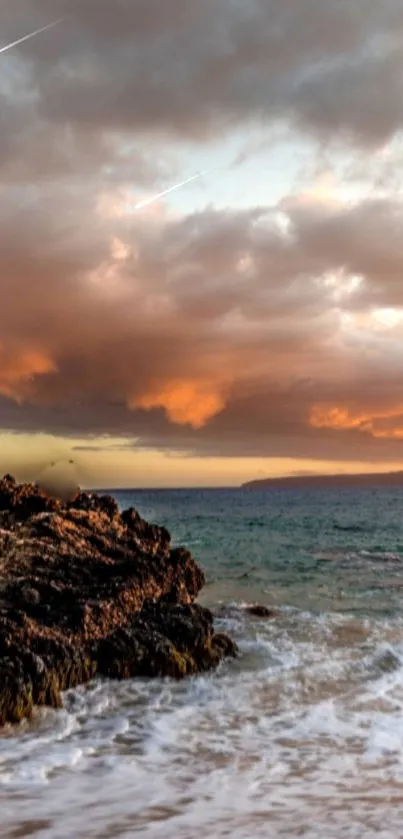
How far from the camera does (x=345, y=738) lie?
1120 centimetres

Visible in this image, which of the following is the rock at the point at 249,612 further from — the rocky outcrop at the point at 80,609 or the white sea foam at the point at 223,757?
the white sea foam at the point at 223,757

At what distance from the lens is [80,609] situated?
14773 mm

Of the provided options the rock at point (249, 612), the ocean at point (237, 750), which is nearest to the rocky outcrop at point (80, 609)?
the ocean at point (237, 750)

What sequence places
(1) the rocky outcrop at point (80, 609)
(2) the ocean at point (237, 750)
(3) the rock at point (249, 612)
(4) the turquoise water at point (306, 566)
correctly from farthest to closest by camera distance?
(4) the turquoise water at point (306, 566) < (3) the rock at point (249, 612) < (1) the rocky outcrop at point (80, 609) < (2) the ocean at point (237, 750)

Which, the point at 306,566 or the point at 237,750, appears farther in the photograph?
the point at 306,566

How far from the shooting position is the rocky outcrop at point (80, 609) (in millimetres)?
12508

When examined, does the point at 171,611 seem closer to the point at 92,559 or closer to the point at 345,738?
the point at 92,559

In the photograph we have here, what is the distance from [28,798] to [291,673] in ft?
25.3

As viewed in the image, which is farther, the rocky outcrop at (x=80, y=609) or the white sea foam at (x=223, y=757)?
the rocky outcrop at (x=80, y=609)

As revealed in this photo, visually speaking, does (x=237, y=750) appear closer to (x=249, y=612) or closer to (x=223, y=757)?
(x=223, y=757)

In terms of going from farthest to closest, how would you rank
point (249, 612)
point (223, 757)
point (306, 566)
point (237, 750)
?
point (306, 566) < point (249, 612) < point (237, 750) < point (223, 757)

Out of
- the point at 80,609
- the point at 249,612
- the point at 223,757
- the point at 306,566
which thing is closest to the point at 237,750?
the point at 223,757

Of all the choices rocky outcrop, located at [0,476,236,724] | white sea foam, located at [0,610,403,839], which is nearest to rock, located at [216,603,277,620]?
rocky outcrop, located at [0,476,236,724]

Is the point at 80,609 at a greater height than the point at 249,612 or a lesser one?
greater
